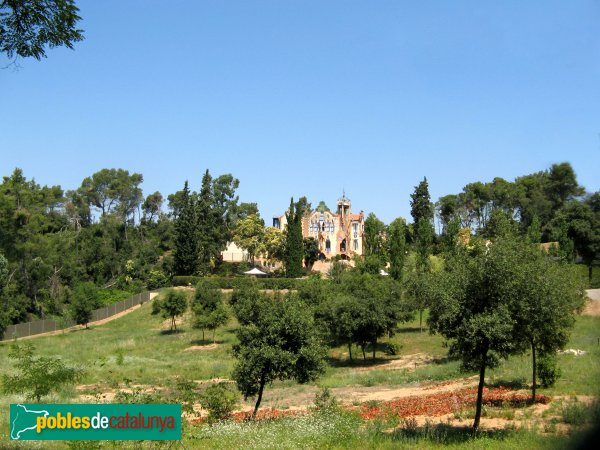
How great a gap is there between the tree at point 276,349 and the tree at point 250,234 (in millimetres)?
67124

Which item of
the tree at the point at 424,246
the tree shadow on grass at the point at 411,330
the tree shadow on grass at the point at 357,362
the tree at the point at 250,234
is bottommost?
the tree shadow on grass at the point at 357,362

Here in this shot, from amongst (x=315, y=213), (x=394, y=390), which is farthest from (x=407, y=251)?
(x=394, y=390)

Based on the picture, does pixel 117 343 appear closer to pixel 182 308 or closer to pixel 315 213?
pixel 182 308

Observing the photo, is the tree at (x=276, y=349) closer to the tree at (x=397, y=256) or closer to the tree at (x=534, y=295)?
the tree at (x=534, y=295)

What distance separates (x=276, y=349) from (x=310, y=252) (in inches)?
2718

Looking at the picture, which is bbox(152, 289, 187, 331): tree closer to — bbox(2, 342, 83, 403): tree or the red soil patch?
the red soil patch

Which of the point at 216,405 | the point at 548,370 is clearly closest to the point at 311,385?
the point at 216,405

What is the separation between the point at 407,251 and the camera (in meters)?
83.0

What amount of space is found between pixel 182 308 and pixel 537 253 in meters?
42.0

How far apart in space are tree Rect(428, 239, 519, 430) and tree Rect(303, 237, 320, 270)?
72.9m

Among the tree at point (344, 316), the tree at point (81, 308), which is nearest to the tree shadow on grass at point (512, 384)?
the tree at point (344, 316)

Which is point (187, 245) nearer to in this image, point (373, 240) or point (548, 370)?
point (373, 240)

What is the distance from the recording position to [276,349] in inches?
854

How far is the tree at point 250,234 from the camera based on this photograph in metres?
90.1
